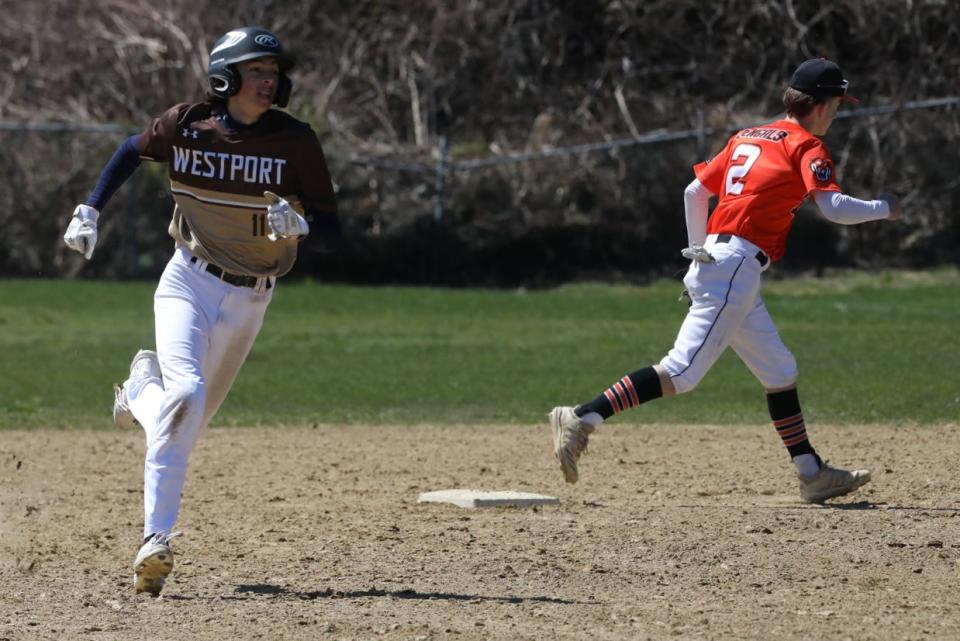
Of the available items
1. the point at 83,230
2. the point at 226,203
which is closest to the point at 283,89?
the point at 226,203

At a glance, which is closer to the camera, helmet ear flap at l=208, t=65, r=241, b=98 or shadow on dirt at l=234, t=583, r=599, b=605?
shadow on dirt at l=234, t=583, r=599, b=605

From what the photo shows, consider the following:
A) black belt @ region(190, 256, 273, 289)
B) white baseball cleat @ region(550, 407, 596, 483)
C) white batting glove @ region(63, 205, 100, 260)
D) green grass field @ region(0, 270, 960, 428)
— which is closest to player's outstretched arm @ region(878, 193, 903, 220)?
white baseball cleat @ region(550, 407, 596, 483)

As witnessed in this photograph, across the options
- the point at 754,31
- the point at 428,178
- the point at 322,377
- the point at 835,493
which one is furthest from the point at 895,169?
the point at 835,493

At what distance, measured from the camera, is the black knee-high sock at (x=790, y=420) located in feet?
25.8

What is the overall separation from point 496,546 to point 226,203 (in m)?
1.95

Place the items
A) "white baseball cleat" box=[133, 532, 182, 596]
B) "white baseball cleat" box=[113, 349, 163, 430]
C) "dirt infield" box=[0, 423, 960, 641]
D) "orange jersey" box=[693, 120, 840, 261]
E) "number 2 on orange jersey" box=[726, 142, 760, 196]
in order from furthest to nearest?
1. "number 2 on orange jersey" box=[726, 142, 760, 196]
2. "orange jersey" box=[693, 120, 840, 261]
3. "white baseball cleat" box=[113, 349, 163, 430]
4. "white baseball cleat" box=[133, 532, 182, 596]
5. "dirt infield" box=[0, 423, 960, 641]

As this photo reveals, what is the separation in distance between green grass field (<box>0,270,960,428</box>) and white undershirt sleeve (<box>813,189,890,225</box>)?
432cm

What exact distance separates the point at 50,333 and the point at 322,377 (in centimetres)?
484

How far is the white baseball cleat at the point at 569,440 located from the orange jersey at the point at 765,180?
1.18 metres

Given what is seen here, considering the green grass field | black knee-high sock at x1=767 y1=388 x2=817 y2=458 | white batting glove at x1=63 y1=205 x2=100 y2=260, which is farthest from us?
the green grass field

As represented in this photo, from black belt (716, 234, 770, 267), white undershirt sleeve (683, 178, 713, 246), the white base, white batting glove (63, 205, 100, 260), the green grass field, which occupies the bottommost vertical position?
the green grass field

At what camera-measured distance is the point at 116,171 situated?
639 cm

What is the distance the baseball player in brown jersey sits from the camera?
616cm

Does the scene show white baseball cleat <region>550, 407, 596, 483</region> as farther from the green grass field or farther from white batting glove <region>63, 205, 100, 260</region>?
the green grass field
